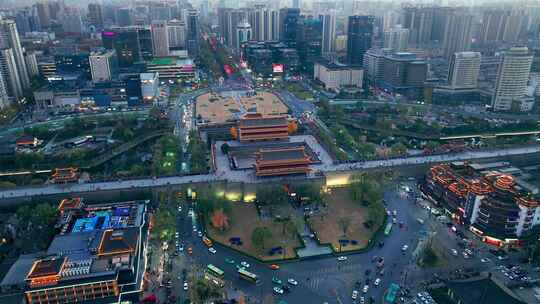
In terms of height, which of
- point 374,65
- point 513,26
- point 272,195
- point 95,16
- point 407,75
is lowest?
point 272,195

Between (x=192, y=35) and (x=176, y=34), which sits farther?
(x=192, y=35)

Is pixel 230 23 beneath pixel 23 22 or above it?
beneath

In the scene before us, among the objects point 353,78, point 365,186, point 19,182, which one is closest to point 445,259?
point 365,186

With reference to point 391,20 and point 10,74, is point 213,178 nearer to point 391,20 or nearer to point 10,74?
point 10,74

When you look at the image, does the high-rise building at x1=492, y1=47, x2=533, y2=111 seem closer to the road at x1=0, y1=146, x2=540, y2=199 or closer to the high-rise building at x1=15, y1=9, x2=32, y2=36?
the road at x1=0, y1=146, x2=540, y2=199

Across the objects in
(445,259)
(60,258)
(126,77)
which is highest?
(126,77)

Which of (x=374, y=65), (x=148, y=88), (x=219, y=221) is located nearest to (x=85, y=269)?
(x=219, y=221)

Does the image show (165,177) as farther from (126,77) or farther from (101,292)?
(126,77)
